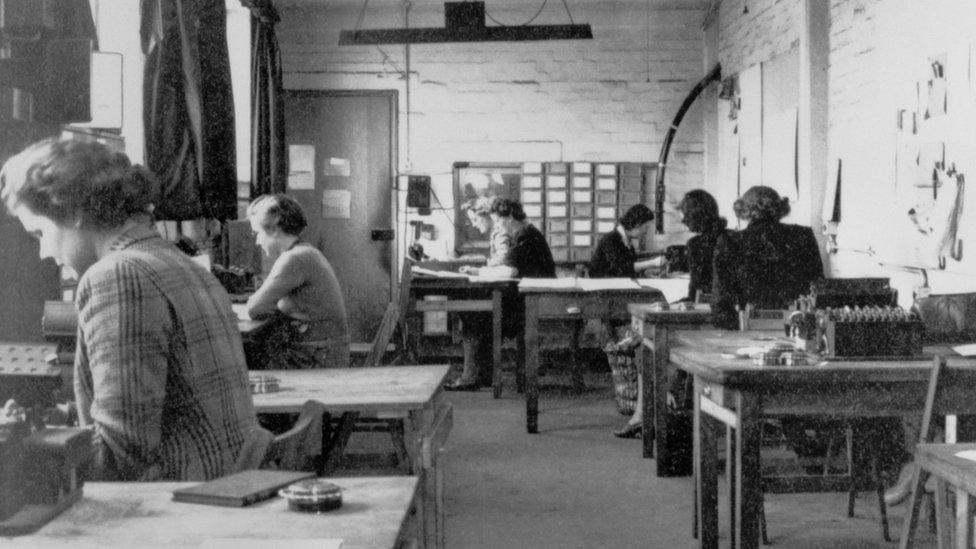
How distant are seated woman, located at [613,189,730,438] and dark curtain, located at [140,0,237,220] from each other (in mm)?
2624

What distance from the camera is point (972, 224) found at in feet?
17.7

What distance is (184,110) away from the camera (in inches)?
240

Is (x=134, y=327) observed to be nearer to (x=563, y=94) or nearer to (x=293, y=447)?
(x=293, y=447)

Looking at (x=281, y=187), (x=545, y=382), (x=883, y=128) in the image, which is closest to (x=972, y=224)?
(x=883, y=128)

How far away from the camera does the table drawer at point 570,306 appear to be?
7.14m

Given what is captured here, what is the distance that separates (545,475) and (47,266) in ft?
8.92

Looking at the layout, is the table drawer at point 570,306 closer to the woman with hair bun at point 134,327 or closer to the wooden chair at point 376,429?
the wooden chair at point 376,429

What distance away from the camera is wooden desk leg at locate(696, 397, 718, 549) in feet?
14.0

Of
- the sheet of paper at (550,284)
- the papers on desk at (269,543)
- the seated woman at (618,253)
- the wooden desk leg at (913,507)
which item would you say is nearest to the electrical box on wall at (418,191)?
the seated woman at (618,253)

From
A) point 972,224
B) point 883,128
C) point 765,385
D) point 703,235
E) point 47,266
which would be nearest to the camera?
point 765,385

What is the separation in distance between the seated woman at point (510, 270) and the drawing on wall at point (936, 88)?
376cm

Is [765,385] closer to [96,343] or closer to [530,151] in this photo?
[96,343]

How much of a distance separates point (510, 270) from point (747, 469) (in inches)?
212

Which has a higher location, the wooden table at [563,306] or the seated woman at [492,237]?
the seated woman at [492,237]
